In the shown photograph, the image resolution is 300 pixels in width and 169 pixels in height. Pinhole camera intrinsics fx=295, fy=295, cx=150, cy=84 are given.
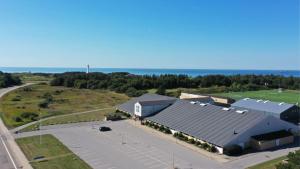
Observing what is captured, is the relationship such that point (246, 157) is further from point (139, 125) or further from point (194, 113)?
point (139, 125)

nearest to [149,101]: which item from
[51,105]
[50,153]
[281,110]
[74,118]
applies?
[74,118]

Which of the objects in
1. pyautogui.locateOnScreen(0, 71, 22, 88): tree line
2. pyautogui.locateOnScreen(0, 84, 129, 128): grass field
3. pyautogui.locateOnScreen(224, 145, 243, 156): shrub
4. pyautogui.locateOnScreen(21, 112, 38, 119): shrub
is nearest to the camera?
pyautogui.locateOnScreen(224, 145, 243, 156): shrub

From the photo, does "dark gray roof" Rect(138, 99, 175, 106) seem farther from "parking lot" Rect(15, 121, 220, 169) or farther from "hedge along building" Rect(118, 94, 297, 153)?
"parking lot" Rect(15, 121, 220, 169)

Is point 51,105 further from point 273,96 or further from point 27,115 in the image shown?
point 273,96

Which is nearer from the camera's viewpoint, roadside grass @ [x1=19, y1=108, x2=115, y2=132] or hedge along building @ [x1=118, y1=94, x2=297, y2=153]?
hedge along building @ [x1=118, y1=94, x2=297, y2=153]

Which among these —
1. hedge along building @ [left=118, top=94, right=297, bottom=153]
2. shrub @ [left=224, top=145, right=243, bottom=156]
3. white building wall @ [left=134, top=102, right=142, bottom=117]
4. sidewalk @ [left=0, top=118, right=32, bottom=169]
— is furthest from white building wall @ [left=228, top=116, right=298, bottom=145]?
sidewalk @ [left=0, top=118, right=32, bottom=169]

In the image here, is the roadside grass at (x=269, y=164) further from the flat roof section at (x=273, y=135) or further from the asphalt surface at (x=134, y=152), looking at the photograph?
the flat roof section at (x=273, y=135)
